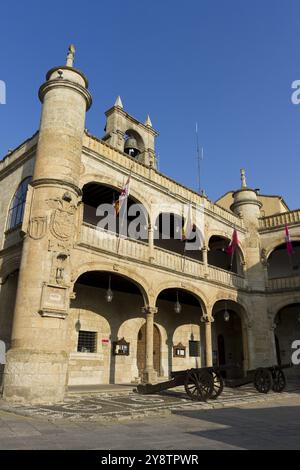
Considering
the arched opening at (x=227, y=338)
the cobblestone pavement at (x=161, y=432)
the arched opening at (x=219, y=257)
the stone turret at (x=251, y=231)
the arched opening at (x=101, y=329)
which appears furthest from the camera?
the arched opening at (x=219, y=257)

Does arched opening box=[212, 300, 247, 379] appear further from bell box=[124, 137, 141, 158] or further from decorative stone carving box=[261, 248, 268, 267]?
bell box=[124, 137, 141, 158]

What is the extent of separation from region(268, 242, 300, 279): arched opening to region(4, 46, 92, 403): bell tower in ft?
52.1

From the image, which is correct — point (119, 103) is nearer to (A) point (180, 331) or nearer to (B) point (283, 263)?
(A) point (180, 331)

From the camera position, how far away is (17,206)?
14688 millimetres

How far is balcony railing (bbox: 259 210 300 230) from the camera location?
21.8 metres

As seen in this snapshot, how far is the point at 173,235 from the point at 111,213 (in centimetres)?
499

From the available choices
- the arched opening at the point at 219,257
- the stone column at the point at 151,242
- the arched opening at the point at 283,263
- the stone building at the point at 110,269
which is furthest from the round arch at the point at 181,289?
the arched opening at the point at 283,263

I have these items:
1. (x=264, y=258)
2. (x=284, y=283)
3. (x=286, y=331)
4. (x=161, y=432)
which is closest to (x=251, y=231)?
(x=264, y=258)

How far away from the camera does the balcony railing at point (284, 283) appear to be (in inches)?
822

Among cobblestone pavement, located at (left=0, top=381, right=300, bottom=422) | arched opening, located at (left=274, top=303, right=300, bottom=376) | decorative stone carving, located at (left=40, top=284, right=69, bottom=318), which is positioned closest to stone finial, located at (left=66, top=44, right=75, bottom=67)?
decorative stone carving, located at (left=40, top=284, right=69, bottom=318)

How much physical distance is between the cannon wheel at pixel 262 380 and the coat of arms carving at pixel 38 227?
9164 millimetres

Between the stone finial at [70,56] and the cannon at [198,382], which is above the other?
the stone finial at [70,56]

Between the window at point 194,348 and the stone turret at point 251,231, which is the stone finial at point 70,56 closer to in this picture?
the stone turret at point 251,231
